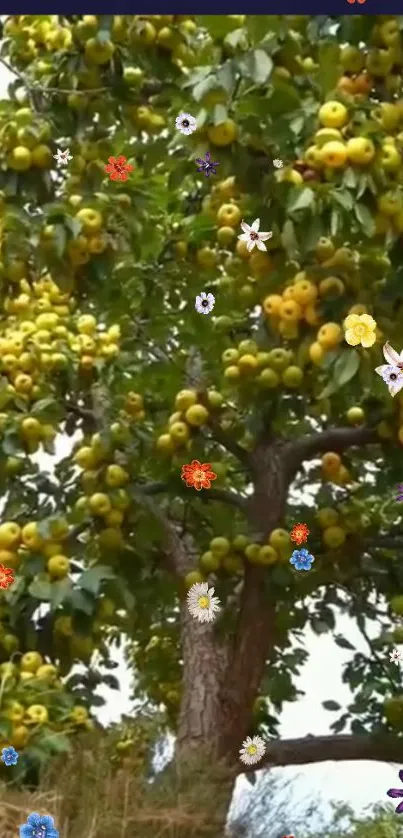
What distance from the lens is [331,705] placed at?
58.4 inches

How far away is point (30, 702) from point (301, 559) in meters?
0.39

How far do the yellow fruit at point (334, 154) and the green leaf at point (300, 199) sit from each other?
0.04 meters

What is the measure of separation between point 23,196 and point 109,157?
0.52 feet

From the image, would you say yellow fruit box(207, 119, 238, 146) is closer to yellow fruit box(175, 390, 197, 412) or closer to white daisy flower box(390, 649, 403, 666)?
yellow fruit box(175, 390, 197, 412)

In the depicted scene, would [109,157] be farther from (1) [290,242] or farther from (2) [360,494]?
(2) [360,494]

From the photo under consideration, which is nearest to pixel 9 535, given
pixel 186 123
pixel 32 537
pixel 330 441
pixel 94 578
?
pixel 32 537

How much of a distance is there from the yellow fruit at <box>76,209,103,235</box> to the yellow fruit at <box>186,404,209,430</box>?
0.90ft

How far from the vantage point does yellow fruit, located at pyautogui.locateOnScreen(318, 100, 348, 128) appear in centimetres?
114

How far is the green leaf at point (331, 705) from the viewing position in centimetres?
148

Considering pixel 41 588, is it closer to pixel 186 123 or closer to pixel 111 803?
pixel 111 803

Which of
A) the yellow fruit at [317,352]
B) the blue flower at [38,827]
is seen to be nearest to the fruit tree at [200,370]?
the yellow fruit at [317,352]
